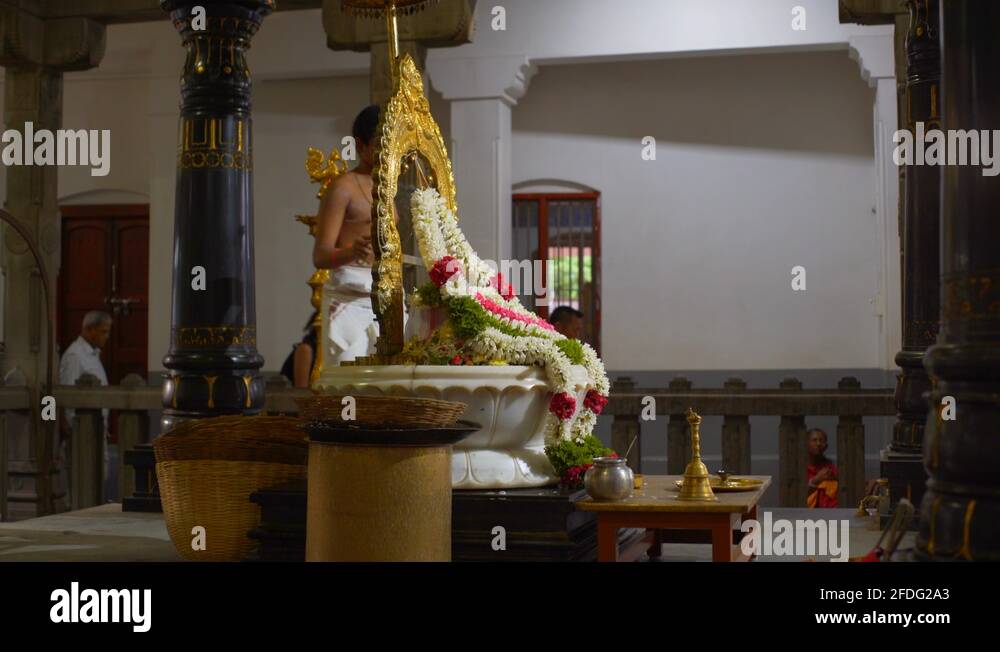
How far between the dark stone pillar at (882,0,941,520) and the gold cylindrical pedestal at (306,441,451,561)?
2.78m

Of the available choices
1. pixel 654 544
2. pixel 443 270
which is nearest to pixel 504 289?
Answer: pixel 443 270

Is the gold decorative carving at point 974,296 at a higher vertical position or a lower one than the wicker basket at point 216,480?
higher

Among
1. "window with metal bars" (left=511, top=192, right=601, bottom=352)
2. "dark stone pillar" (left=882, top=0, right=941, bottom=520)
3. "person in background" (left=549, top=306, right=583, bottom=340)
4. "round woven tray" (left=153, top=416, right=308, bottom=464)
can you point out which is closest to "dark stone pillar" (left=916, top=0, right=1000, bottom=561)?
"dark stone pillar" (left=882, top=0, right=941, bottom=520)

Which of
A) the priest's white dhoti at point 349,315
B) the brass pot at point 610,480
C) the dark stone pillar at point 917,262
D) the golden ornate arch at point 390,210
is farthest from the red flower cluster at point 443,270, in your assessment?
the dark stone pillar at point 917,262

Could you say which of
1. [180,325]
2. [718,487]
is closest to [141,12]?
[180,325]

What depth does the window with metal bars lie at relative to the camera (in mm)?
13078

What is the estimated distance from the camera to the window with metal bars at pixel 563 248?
42.9 feet

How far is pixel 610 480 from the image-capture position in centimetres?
453

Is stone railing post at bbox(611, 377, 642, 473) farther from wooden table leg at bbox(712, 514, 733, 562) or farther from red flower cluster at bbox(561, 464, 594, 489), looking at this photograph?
wooden table leg at bbox(712, 514, 733, 562)

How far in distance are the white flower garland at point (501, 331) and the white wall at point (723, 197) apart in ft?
23.1

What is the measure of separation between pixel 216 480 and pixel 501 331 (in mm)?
1328

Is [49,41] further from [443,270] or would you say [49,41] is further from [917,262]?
[917,262]

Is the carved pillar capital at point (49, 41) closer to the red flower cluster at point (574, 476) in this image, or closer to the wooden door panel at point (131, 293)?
the wooden door panel at point (131, 293)
